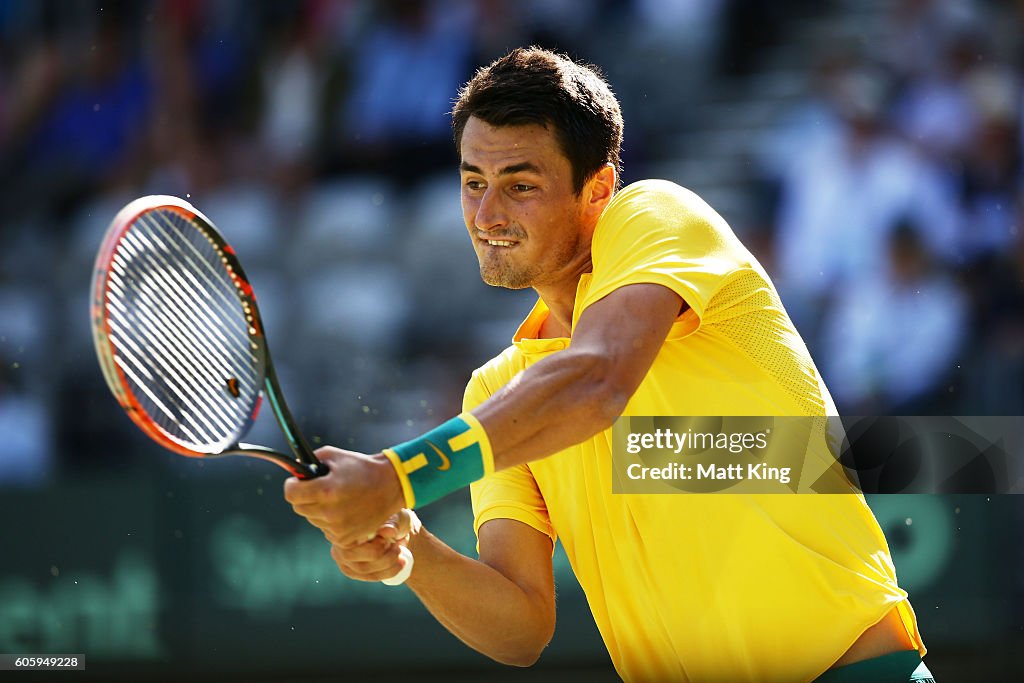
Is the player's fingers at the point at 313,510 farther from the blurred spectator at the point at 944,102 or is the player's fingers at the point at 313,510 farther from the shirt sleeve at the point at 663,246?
the blurred spectator at the point at 944,102

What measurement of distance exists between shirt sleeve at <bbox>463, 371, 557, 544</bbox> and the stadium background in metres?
2.27

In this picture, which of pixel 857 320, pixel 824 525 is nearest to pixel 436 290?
pixel 857 320

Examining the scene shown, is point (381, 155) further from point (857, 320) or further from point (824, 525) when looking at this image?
point (824, 525)

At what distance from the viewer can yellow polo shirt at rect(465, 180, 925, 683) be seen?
2.71 meters

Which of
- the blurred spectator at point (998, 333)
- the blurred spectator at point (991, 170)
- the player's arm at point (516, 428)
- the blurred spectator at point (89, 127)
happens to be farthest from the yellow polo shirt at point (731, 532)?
the blurred spectator at point (89, 127)

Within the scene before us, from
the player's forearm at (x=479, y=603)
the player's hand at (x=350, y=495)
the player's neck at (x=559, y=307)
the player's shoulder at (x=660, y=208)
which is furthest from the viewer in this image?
the player's neck at (x=559, y=307)

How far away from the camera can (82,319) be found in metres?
6.46

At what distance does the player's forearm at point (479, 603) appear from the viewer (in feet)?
9.66

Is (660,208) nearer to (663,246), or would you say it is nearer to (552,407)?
(663,246)

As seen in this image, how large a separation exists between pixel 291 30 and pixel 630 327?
4951mm

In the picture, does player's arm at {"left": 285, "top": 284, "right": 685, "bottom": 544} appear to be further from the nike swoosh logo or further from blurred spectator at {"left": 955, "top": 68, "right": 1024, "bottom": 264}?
blurred spectator at {"left": 955, "top": 68, "right": 1024, "bottom": 264}

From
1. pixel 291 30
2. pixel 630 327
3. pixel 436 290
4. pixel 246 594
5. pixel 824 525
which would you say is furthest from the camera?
pixel 291 30

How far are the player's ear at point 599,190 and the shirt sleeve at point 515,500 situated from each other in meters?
0.51

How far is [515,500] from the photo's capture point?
3.18 m
